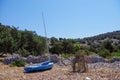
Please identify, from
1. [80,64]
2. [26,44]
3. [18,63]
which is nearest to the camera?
[80,64]

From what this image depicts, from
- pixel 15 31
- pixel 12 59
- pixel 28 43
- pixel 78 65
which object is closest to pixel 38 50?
pixel 28 43

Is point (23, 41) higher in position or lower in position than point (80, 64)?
higher

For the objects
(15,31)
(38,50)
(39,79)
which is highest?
(15,31)

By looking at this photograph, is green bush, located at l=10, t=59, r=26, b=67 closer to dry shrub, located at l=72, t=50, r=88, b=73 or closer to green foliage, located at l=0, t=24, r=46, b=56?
dry shrub, located at l=72, t=50, r=88, b=73

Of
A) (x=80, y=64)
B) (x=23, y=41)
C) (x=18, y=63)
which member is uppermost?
(x=23, y=41)

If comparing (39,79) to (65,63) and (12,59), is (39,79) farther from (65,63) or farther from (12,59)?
(12,59)

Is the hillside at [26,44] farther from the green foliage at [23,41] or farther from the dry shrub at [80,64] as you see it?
the dry shrub at [80,64]

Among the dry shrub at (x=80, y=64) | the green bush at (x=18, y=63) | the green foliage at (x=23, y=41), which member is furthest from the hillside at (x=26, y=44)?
the dry shrub at (x=80, y=64)

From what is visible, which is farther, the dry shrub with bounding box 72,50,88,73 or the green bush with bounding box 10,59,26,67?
the green bush with bounding box 10,59,26,67

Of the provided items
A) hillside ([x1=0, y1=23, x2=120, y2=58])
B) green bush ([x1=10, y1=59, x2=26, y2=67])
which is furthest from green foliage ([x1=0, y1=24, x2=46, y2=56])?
green bush ([x1=10, y1=59, x2=26, y2=67])

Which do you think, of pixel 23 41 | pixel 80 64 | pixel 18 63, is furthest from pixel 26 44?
pixel 80 64

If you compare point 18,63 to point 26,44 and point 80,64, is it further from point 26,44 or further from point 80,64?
point 26,44

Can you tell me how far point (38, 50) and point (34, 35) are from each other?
8.70 feet

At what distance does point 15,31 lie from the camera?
143 feet
